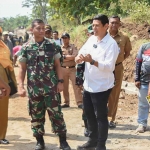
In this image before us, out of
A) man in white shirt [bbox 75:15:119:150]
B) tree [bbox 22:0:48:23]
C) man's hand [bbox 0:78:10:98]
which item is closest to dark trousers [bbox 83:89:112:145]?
man in white shirt [bbox 75:15:119:150]

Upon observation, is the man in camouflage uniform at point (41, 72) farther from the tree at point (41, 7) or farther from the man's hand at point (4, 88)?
the tree at point (41, 7)

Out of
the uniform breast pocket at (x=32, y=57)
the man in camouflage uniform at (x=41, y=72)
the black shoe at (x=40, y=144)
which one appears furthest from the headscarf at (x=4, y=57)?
the black shoe at (x=40, y=144)

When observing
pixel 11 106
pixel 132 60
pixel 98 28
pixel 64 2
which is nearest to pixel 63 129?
pixel 98 28

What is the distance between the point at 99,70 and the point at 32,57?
98 cm

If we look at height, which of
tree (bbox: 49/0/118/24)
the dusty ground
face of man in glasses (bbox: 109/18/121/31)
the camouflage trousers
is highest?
tree (bbox: 49/0/118/24)

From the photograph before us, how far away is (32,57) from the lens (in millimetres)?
4828

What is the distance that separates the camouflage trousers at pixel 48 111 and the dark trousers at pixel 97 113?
410 millimetres

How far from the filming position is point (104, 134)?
4719 millimetres

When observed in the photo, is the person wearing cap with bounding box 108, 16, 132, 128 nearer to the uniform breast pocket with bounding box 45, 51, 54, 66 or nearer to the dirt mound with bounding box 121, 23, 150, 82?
the uniform breast pocket with bounding box 45, 51, 54, 66

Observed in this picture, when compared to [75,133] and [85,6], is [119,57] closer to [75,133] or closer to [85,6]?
[75,133]

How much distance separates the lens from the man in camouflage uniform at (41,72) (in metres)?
4.83

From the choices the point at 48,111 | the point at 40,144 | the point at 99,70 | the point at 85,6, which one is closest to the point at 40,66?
the point at 48,111

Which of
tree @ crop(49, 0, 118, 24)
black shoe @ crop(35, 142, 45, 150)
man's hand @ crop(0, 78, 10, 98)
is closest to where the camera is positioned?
man's hand @ crop(0, 78, 10, 98)

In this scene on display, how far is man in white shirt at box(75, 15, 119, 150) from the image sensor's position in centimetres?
443
